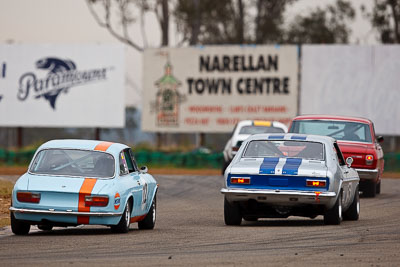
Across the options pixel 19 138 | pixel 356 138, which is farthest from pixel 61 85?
pixel 356 138

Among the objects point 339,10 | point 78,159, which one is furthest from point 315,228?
point 339,10

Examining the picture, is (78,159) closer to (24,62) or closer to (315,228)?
(315,228)

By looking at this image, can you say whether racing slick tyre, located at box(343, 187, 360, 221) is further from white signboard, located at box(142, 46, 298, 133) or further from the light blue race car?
white signboard, located at box(142, 46, 298, 133)

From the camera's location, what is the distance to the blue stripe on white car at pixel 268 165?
14672 millimetres

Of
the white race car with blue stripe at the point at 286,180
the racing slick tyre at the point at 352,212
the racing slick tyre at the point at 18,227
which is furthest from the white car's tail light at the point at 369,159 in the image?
the racing slick tyre at the point at 18,227

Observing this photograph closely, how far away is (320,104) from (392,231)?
34356 mm

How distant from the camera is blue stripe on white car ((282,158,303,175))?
47.8 ft

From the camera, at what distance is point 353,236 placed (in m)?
13.4

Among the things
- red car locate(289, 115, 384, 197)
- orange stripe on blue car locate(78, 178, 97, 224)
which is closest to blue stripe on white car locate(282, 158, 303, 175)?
orange stripe on blue car locate(78, 178, 97, 224)

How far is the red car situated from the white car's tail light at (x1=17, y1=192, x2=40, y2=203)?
10.0m

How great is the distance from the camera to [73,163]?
14.1 m

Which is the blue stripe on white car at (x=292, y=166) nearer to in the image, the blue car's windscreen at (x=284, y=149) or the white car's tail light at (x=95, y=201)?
the blue car's windscreen at (x=284, y=149)

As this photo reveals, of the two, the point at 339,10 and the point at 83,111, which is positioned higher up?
the point at 339,10

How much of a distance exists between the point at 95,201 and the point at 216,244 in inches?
73.1
